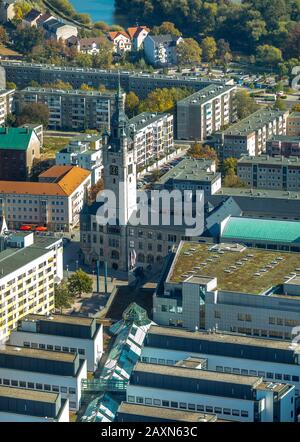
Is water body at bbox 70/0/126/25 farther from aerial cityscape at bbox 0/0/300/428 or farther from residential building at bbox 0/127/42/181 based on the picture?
residential building at bbox 0/127/42/181

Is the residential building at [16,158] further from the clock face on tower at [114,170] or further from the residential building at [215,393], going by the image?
the residential building at [215,393]

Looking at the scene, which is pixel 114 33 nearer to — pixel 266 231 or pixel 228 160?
pixel 228 160

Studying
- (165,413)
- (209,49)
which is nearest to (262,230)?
(165,413)

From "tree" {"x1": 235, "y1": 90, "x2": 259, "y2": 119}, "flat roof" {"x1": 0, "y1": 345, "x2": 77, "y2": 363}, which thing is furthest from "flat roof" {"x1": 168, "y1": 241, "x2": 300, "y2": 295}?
"tree" {"x1": 235, "y1": 90, "x2": 259, "y2": 119}

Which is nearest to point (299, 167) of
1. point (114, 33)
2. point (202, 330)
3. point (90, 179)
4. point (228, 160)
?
point (228, 160)

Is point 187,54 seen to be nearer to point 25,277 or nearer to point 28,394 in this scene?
point 25,277

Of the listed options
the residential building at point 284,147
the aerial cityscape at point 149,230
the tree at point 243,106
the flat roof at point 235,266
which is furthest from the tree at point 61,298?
the tree at point 243,106

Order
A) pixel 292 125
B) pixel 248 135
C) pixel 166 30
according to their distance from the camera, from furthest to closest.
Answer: pixel 166 30 < pixel 292 125 < pixel 248 135
